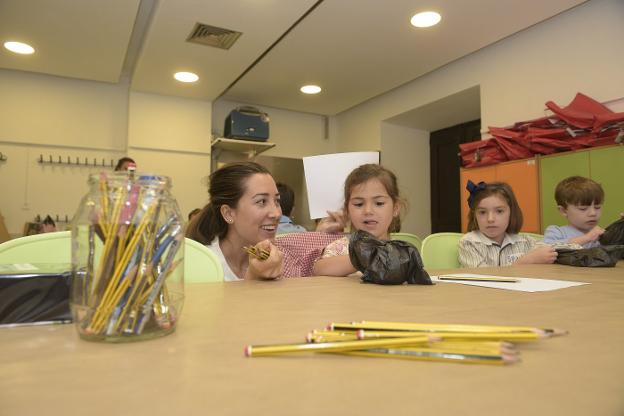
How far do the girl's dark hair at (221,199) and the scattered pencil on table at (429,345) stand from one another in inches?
46.5

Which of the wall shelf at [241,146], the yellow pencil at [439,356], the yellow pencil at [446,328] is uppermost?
the wall shelf at [241,146]

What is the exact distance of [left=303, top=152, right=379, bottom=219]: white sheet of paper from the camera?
67.2 inches

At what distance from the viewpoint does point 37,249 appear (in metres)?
0.89

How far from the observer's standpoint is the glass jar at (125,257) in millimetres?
400

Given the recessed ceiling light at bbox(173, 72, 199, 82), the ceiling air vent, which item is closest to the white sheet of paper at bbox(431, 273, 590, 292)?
the ceiling air vent

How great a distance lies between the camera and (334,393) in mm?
271

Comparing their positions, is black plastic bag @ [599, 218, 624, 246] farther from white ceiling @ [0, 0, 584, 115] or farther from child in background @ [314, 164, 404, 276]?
white ceiling @ [0, 0, 584, 115]

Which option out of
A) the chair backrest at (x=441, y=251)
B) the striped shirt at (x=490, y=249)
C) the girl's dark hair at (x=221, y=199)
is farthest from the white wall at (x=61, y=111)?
the striped shirt at (x=490, y=249)

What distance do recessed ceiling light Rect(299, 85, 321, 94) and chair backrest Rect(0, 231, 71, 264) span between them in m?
3.42

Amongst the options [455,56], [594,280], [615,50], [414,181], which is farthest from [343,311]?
[414,181]

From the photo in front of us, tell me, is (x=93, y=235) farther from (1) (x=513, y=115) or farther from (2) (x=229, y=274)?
(1) (x=513, y=115)

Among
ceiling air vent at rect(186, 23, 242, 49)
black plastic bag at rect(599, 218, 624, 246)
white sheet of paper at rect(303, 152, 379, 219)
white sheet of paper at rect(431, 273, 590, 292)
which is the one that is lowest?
white sheet of paper at rect(431, 273, 590, 292)

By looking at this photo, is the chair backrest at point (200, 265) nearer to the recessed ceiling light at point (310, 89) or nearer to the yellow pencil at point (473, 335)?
the yellow pencil at point (473, 335)

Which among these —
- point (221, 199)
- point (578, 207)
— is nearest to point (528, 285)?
point (221, 199)
